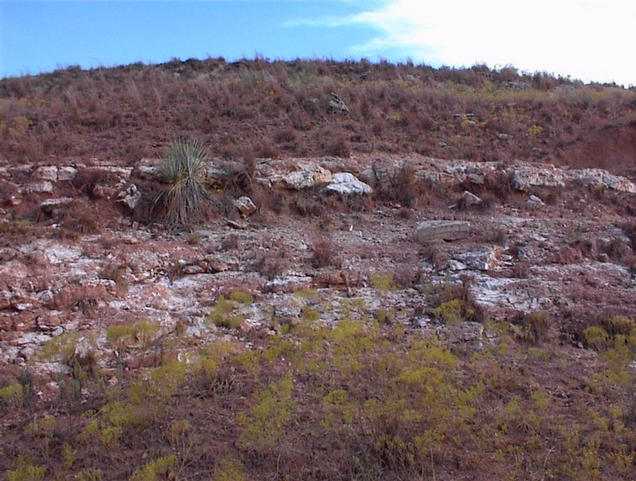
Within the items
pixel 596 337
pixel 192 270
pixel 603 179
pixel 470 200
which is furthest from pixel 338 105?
pixel 596 337

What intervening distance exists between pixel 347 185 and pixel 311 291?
3.35m

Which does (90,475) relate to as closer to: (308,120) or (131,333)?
(131,333)

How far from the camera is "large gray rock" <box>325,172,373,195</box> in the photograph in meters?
9.52

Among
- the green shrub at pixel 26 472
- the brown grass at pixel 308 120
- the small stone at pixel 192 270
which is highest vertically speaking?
the brown grass at pixel 308 120

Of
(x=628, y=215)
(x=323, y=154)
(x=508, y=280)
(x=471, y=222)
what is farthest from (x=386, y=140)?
(x=508, y=280)

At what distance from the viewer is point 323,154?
10586 mm

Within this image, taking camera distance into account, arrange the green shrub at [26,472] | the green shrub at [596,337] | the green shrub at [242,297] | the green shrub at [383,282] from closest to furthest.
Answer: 1. the green shrub at [26,472]
2. the green shrub at [596,337]
3. the green shrub at [242,297]
4. the green shrub at [383,282]

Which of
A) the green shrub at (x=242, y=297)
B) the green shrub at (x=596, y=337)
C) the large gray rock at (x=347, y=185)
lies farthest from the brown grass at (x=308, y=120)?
the green shrub at (x=596, y=337)

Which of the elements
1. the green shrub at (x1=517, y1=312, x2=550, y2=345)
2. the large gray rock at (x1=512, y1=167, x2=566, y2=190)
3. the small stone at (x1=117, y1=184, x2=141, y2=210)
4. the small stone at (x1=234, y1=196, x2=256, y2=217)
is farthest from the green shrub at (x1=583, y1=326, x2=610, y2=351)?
the small stone at (x1=117, y1=184, x2=141, y2=210)

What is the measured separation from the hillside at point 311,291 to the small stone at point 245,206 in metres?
0.06

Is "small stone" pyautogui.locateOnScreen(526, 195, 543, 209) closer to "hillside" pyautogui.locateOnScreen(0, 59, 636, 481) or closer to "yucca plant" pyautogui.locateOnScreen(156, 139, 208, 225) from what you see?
"hillside" pyautogui.locateOnScreen(0, 59, 636, 481)

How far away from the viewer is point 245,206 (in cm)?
878

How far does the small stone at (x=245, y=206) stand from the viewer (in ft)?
28.7

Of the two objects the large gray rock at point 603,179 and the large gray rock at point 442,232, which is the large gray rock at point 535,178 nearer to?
the large gray rock at point 603,179
